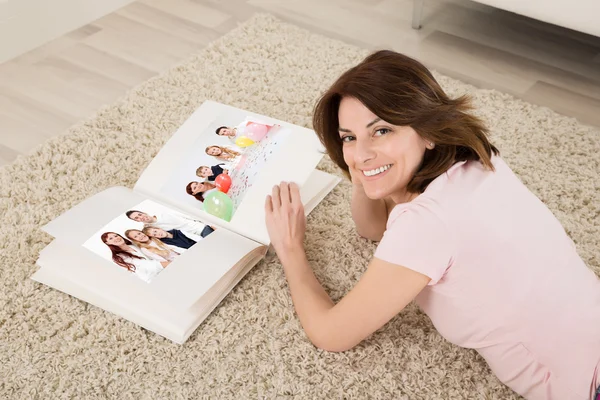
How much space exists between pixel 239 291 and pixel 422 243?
527mm

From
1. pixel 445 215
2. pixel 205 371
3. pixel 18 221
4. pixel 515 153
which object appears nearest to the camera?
pixel 445 215

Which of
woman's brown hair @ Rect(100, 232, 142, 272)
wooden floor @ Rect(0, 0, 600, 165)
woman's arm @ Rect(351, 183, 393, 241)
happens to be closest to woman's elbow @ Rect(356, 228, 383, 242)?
woman's arm @ Rect(351, 183, 393, 241)

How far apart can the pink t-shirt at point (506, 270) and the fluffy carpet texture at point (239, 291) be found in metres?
0.19

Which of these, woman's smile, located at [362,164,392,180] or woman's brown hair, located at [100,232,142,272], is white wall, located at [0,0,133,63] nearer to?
woman's brown hair, located at [100,232,142,272]

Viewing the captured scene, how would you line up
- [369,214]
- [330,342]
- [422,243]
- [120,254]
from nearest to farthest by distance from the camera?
[422,243] → [330,342] → [120,254] → [369,214]

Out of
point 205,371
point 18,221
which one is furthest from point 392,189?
point 18,221

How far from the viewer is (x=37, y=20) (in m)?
2.34

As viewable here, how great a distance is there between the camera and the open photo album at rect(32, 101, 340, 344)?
4.24 feet

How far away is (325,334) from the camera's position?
1193 mm

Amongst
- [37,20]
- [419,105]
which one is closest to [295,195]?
[419,105]

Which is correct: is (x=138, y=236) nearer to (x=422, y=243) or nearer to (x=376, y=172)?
(x=376, y=172)

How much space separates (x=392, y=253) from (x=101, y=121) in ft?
3.87

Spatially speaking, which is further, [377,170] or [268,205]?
[268,205]

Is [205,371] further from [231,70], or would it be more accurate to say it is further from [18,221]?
[231,70]
